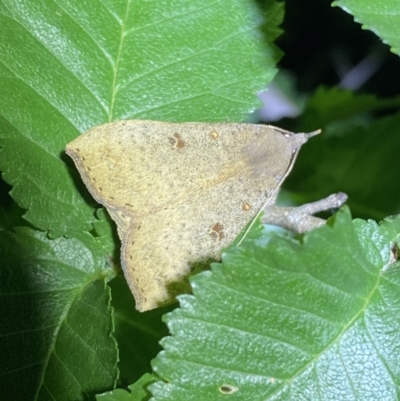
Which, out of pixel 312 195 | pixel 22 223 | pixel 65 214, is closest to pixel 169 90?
pixel 65 214

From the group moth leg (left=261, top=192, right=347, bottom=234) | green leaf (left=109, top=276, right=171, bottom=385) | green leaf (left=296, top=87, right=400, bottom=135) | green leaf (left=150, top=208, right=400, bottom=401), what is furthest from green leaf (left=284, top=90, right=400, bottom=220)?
green leaf (left=150, top=208, right=400, bottom=401)

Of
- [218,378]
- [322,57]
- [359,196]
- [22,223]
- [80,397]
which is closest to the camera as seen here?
[218,378]

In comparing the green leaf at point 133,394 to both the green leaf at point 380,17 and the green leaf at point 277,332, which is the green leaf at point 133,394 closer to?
the green leaf at point 277,332

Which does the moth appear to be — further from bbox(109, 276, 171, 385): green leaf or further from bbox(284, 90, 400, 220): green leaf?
bbox(284, 90, 400, 220): green leaf

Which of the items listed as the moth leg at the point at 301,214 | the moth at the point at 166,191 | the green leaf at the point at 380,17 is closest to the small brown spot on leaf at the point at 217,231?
the moth at the point at 166,191

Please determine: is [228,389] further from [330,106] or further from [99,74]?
[330,106]

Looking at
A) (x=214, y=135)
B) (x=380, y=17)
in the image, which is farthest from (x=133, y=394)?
(x=380, y=17)

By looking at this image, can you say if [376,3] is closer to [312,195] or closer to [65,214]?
[65,214]
